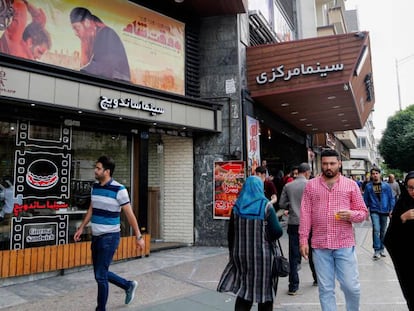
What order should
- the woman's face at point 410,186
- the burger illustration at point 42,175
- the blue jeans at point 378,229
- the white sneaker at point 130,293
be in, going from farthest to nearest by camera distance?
1. the blue jeans at point 378,229
2. the burger illustration at point 42,175
3. the white sneaker at point 130,293
4. the woman's face at point 410,186

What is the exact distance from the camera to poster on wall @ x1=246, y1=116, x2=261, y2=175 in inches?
362

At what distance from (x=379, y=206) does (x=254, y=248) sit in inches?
199

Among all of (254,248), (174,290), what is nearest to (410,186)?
(254,248)

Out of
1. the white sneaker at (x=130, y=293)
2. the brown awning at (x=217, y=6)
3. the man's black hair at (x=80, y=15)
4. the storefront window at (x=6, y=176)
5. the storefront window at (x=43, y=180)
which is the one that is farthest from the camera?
the brown awning at (x=217, y=6)

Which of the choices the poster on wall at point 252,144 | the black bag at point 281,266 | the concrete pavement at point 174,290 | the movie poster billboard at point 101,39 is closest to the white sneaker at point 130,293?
the concrete pavement at point 174,290

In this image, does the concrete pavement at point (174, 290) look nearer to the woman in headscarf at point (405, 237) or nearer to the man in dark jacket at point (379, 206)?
the man in dark jacket at point (379, 206)

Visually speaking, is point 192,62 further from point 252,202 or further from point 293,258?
point 252,202

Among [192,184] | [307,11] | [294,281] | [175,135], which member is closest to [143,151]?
[175,135]

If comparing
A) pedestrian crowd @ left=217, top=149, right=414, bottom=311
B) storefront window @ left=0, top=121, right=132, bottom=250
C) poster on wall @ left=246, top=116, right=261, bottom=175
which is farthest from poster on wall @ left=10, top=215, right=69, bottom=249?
poster on wall @ left=246, top=116, right=261, bottom=175

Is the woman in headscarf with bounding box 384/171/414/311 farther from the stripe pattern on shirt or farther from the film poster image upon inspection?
the film poster image

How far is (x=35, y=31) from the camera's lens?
6227 millimetres

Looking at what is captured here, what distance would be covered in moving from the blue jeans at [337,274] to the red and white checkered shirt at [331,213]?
9cm

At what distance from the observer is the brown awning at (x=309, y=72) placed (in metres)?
8.60

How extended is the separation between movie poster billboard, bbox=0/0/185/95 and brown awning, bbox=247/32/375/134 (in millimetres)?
2125
